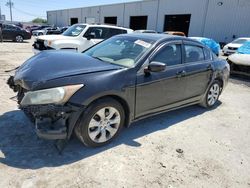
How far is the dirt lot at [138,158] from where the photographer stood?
279 cm

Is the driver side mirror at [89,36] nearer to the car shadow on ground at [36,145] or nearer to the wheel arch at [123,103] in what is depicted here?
the car shadow on ground at [36,145]

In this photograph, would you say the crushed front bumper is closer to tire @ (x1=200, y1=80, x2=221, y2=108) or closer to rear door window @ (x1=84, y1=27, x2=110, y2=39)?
tire @ (x1=200, y1=80, x2=221, y2=108)

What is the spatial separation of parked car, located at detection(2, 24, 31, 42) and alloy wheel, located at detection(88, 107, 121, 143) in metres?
19.1

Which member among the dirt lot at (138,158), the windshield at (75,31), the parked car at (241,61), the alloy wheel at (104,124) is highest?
the windshield at (75,31)

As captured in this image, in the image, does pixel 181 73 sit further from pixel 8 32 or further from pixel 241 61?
pixel 8 32

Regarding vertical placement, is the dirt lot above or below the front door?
below

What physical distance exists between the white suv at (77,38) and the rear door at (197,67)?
17.2ft

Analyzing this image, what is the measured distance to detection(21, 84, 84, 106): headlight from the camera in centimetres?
285

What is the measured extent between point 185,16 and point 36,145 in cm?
2887

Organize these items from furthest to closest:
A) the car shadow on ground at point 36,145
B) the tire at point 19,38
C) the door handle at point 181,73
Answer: the tire at point 19,38
the door handle at point 181,73
the car shadow on ground at point 36,145

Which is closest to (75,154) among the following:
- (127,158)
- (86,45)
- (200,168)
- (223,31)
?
(127,158)

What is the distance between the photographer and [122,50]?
4086 mm

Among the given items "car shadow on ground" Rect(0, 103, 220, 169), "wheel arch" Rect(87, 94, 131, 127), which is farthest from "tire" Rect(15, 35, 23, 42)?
"wheel arch" Rect(87, 94, 131, 127)

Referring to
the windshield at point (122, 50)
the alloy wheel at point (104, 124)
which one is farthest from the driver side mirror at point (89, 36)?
the alloy wheel at point (104, 124)
